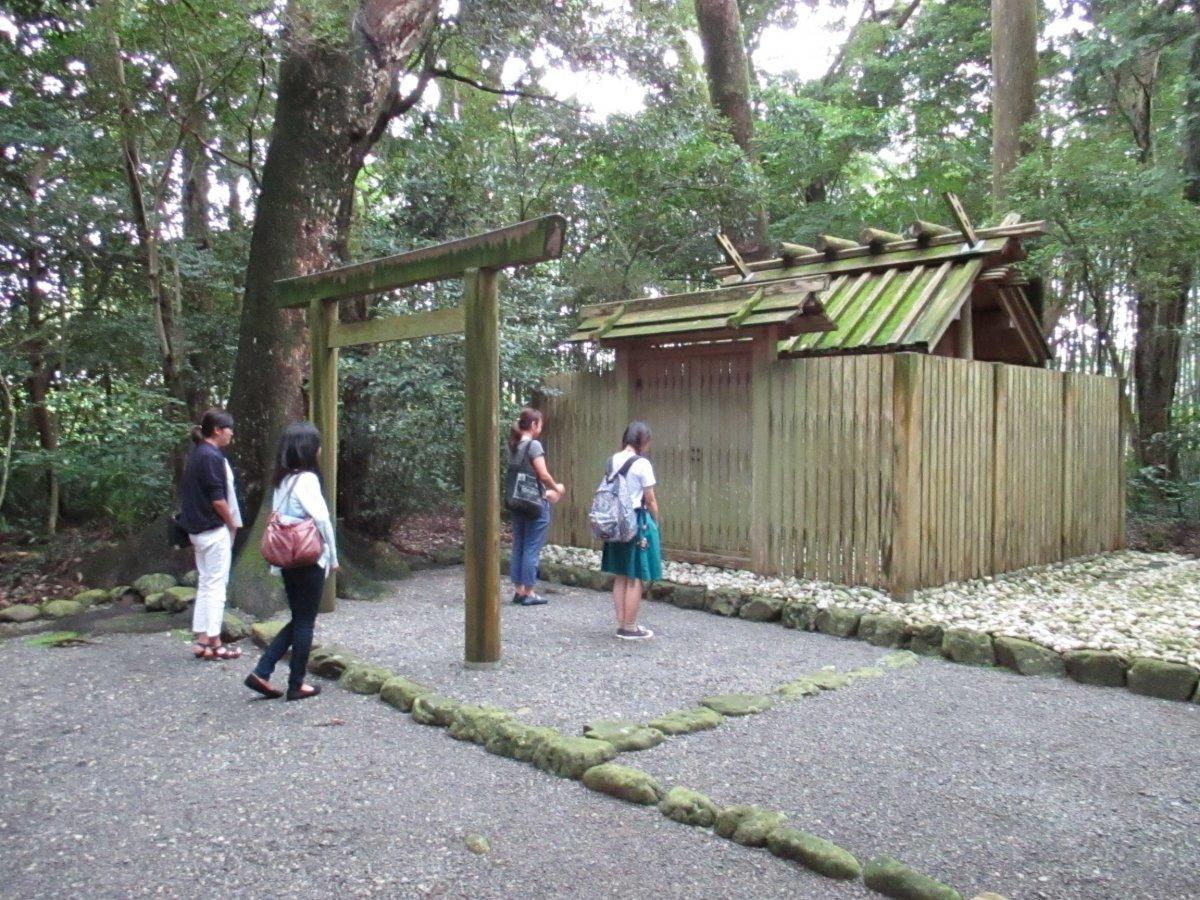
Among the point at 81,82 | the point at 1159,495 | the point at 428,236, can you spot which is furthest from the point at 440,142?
the point at 1159,495

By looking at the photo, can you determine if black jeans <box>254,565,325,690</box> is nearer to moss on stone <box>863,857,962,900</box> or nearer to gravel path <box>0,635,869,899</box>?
gravel path <box>0,635,869,899</box>

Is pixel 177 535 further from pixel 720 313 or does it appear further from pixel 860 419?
pixel 860 419

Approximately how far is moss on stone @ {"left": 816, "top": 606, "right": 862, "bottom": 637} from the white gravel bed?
0.44 feet

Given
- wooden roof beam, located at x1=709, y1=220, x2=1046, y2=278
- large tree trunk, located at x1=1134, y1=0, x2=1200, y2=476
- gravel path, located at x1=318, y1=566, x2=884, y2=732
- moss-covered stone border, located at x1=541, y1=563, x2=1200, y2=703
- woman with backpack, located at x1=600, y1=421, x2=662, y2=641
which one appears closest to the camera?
gravel path, located at x1=318, y1=566, x2=884, y2=732

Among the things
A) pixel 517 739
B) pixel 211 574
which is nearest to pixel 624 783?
pixel 517 739

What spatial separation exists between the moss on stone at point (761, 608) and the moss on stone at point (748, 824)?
12.1 feet

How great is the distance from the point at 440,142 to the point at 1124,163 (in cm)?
839

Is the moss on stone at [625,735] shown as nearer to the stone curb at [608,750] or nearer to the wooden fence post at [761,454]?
the stone curb at [608,750]

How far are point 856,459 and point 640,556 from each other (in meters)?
2.34

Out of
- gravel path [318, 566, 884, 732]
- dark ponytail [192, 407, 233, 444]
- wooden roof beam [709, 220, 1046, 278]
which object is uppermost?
wooden roof beam [709, 220, 1046, 278]

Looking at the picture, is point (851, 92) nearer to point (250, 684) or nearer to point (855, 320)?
point (855, 320)

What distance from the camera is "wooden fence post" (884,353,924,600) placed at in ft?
23.0

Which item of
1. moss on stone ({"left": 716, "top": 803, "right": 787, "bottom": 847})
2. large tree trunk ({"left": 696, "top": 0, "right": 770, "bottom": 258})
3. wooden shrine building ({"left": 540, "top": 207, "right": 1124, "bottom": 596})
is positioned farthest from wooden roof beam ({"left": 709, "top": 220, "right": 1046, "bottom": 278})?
moss on stone ({"left": 716, "top": 803, "right": 787, "bottom": 847})

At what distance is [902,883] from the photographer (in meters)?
2.85
